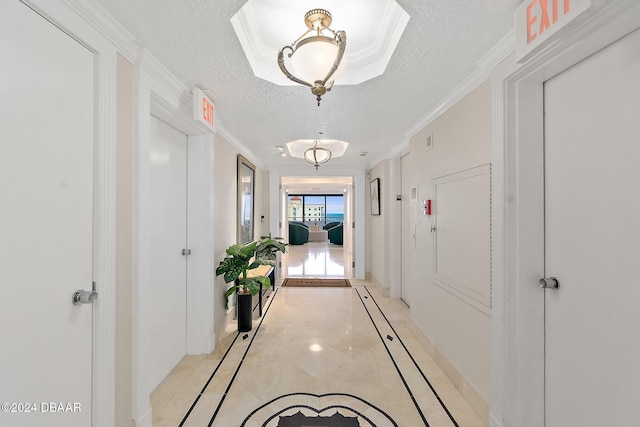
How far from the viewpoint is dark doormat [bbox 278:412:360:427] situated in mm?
1611

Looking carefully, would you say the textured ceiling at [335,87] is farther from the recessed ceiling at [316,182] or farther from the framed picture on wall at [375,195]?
the recessed ceiling at [316,182]

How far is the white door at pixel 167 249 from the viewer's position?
76.4 inches

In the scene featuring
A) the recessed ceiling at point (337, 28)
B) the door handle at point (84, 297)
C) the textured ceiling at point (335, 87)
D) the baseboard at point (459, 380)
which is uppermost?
the recessed ceiling at point (337, 28)

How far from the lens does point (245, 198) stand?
148 inches

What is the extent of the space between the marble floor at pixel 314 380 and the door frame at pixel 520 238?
1.43 ft

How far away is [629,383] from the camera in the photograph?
3.29 ft

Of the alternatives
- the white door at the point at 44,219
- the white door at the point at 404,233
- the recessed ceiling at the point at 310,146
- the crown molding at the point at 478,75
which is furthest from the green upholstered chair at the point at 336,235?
the white door at the point at 44,219

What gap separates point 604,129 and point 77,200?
7.27ft

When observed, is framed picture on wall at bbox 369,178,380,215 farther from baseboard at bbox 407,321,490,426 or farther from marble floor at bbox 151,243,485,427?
baseboard at bbox 407,321,490,426

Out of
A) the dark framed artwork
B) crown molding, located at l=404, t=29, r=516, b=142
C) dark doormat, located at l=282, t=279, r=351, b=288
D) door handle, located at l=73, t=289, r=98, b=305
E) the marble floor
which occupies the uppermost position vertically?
crown molding, located at l=404, t=29, r=516, b=142

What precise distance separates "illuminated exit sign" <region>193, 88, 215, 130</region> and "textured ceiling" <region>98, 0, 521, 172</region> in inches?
3.0

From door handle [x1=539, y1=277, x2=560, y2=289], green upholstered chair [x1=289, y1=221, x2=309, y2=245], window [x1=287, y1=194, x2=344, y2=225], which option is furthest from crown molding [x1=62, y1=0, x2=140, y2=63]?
window [x1=287, y1=194, x2=344, y2=225]

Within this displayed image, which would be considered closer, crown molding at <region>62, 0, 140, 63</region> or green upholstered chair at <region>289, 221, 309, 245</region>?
crown molding at <region>62, 0, 140, 63</region>

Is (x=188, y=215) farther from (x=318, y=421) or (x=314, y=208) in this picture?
(x=314, y=208)
